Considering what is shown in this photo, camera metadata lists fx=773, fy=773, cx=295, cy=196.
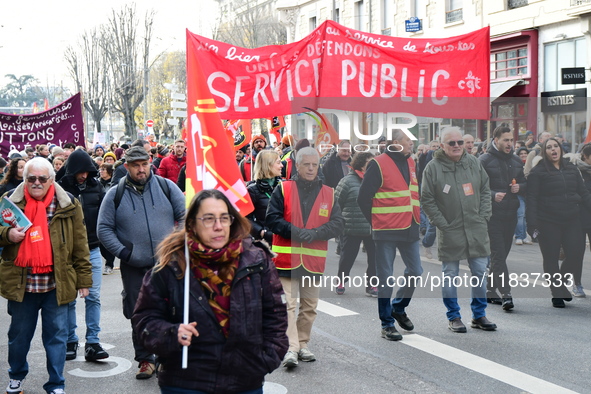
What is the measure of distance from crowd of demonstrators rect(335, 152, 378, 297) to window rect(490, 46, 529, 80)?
16638mm

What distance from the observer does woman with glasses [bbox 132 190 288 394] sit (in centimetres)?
325

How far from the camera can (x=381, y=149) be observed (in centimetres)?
664

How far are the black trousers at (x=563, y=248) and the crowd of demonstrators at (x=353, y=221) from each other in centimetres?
175

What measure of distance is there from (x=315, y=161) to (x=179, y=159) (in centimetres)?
768

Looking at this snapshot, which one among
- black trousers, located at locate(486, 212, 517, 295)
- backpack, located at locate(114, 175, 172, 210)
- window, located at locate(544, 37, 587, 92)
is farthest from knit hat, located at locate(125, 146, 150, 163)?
window, located at locate(544, 37, 587, 92)

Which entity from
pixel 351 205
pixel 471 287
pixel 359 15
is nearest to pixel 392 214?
pixel 351 205

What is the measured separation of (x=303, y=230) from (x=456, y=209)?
5.22 feet

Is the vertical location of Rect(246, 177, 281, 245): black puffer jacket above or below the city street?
above

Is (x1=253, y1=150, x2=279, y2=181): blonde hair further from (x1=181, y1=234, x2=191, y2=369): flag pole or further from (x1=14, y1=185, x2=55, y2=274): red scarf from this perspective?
(x1=181, y1=234, x2=191, y2=369): flag pole

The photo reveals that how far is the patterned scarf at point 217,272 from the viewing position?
3.29m

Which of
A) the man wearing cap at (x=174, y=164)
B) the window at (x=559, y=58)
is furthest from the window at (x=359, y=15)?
the man wearing cap at (x=174, y=164)

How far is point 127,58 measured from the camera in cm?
5009

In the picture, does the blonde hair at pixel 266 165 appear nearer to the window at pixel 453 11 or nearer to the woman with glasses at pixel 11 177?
the woman with glasses at pixel 11 177

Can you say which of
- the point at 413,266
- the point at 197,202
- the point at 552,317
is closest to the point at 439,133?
the point at 413,266
